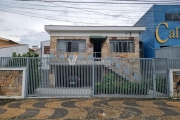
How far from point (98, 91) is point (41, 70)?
9.74ft

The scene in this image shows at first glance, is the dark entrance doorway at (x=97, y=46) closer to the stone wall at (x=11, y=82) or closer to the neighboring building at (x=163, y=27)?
the neighboring building at (x=163, y=27)

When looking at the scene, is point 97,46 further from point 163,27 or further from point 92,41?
point 163,27

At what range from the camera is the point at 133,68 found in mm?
8672

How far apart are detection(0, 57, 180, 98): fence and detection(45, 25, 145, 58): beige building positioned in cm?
668

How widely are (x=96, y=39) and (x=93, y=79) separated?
748 centimetres

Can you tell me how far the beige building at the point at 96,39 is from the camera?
1497cm

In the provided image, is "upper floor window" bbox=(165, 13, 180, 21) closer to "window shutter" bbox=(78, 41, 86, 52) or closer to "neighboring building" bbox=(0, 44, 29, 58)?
"window shutter" bbox=(78, 41, 86, 52)

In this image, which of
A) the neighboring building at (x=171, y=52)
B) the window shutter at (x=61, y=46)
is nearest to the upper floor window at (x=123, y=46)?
the neighboring building at (x=171, y=52)

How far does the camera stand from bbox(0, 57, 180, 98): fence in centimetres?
820

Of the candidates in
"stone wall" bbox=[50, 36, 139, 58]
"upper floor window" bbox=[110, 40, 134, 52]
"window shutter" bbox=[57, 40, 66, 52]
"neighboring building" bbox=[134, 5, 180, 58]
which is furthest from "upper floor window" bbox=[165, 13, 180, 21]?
"window shutter" bbox=[57, 40, 66, 52]

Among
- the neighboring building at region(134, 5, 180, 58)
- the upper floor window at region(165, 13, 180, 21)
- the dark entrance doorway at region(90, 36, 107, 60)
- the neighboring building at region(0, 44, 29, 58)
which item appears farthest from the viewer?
the upper floor window at region(165, 13, 180, 21)

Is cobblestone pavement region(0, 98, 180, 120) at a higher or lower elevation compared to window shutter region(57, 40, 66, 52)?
lower

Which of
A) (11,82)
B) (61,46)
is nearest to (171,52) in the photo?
(61,46)

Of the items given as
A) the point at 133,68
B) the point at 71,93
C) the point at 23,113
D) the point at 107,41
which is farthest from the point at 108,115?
the point at 107,41
